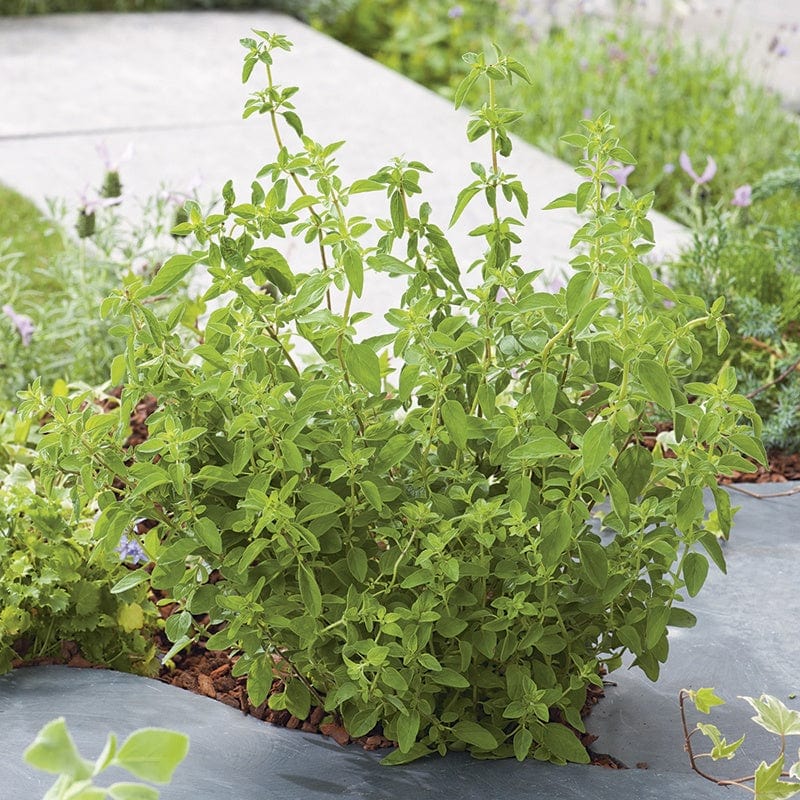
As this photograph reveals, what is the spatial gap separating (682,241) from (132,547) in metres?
2.92

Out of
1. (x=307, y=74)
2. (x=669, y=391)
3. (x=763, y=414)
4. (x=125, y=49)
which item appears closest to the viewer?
(x=669, y=391)

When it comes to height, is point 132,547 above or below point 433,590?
below

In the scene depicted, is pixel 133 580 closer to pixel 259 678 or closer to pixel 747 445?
pixel 259 678

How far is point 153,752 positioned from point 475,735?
93 cm

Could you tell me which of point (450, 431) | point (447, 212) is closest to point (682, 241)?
point (447, 212)

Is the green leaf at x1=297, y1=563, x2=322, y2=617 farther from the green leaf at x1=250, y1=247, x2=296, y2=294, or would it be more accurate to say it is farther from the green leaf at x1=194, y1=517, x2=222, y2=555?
the green leaf at x1=250, y1=247, x2=296, y2=294

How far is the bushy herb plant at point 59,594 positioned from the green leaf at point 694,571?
0.90 m

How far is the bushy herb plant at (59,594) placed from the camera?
1.96 meters

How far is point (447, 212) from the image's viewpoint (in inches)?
188

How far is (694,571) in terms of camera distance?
1.62 meters

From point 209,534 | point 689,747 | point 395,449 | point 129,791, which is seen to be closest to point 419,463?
point 395,449

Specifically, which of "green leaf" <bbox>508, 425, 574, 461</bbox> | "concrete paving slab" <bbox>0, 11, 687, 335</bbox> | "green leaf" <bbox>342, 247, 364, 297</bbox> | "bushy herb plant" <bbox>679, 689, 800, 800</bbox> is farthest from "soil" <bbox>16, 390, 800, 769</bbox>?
"concrete paving slab" <bbox>0, 11, 687, 335</bbox>

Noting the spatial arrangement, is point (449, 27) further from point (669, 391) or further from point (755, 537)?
point (669, 391)

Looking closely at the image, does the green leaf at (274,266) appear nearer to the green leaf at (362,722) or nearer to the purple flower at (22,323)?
the green leaf at (362,722)
